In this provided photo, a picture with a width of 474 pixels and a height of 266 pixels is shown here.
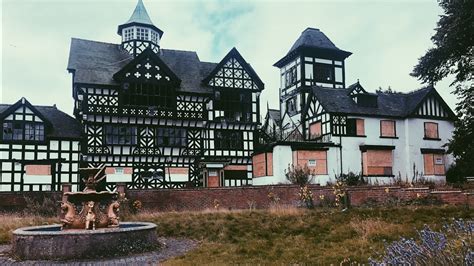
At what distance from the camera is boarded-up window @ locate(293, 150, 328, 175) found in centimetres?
3429

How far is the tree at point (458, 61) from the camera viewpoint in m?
27.9

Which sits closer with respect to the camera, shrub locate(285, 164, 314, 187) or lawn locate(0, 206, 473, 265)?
lawn locate(0, 206, 473, 265)

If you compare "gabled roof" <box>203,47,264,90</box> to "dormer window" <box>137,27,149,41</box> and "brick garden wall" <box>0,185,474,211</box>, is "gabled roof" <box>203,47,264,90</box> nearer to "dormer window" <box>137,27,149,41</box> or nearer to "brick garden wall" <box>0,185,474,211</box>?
"dormer window" <box>137,27,149,41</box>

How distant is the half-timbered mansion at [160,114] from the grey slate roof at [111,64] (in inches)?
3.1

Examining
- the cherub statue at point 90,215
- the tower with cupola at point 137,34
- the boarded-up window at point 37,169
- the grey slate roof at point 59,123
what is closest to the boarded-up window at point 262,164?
the tower with cupola at point 137,34

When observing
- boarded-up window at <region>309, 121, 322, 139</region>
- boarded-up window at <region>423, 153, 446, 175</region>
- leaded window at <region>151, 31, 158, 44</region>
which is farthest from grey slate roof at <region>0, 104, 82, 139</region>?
boarded-up window at <region>423, 153, 446, 175</region>

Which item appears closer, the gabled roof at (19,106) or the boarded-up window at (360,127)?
the gabled roof at (19,106)

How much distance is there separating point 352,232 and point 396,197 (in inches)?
383

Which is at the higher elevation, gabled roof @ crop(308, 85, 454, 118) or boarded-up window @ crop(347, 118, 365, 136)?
gabled roof @ crop(308, 85, 454, 118)

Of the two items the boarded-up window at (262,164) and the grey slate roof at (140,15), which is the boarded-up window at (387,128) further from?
the grey slate roof at (140,15)

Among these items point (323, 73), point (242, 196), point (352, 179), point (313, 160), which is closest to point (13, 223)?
point (242, 196)

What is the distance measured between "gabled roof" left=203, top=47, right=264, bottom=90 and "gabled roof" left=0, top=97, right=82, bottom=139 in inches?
414

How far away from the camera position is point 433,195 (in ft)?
71.2

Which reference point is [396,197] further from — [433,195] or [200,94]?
[200,94]
